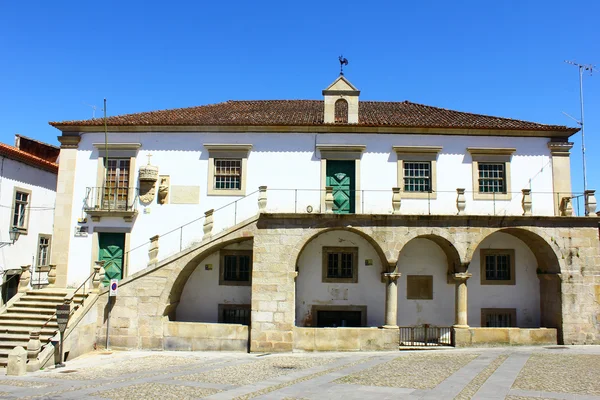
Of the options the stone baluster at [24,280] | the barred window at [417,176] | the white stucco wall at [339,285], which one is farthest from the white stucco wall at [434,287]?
the stone baluster at [24,280]

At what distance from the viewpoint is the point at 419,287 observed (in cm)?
1770

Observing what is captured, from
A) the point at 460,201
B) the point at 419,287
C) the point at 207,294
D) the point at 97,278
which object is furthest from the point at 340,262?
the point at 97,278

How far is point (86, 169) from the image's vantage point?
18.4 metres

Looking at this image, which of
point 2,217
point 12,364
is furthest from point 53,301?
point 2,217

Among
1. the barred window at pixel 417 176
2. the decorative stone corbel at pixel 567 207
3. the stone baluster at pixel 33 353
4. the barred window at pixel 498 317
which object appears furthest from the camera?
the barred window at pixel 417 176

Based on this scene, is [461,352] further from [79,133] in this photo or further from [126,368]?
[79,133]

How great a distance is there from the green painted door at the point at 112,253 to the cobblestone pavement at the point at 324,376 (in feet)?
12.0

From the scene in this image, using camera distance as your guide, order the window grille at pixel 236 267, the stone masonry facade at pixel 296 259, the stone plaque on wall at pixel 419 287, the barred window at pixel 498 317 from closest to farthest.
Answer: the stone masonry facade at pixel 296 259, the barred window at pixel 498 317, the stone plaque on wall at pixel 419 287, the window grille at pixel 236 267

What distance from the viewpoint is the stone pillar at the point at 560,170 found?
1783 centimetres

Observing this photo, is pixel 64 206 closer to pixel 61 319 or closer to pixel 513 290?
pixel 61 319

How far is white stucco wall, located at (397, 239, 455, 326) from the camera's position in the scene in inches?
691

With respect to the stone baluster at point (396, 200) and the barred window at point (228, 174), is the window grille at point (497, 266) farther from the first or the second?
the barred window at point (228, 174)

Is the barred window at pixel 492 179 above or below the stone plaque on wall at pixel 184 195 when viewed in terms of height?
above

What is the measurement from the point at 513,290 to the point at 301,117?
10105 millimetres
